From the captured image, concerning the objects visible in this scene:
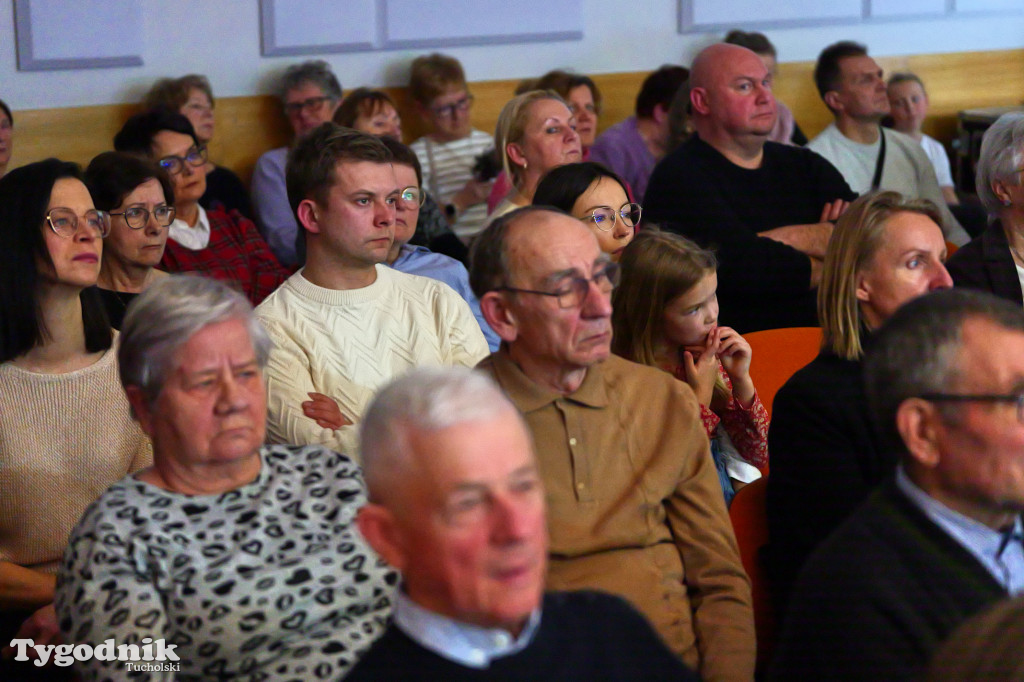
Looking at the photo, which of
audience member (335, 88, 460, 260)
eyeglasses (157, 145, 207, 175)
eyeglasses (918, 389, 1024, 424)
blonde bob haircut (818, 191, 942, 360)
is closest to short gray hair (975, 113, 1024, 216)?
blonde bob haircut (818, 191, 942, 360)

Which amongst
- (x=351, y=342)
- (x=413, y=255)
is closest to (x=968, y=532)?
(x=351, y=342)

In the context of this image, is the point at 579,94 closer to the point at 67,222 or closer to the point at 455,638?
the point at 67,222

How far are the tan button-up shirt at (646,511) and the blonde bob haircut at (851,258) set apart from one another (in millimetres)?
417

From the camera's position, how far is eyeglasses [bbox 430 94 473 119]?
509 centimetres

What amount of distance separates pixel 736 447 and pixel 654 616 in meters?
0.81

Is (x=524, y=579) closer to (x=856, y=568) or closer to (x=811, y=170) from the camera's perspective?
(x=856, y=568)

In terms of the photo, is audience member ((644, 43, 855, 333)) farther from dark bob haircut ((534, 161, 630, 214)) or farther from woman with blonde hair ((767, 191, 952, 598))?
woman with blonde hair ((767, 191, 952, 598))

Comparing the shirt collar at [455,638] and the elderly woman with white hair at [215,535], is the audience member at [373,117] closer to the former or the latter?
the elderly woman with white hair at [215,535]

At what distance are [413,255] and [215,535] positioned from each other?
190 centimetres

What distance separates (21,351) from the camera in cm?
232

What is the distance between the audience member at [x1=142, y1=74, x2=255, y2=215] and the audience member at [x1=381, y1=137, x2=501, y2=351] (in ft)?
4.37

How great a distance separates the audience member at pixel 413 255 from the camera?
132 inches

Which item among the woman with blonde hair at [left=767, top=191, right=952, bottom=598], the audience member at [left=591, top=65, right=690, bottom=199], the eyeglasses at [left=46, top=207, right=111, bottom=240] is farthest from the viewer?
the audience member at [left=591, top=65, right=690, bottom=199]

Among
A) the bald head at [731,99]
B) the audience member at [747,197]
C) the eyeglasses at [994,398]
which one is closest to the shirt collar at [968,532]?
the eyeglasses at [994,398]
